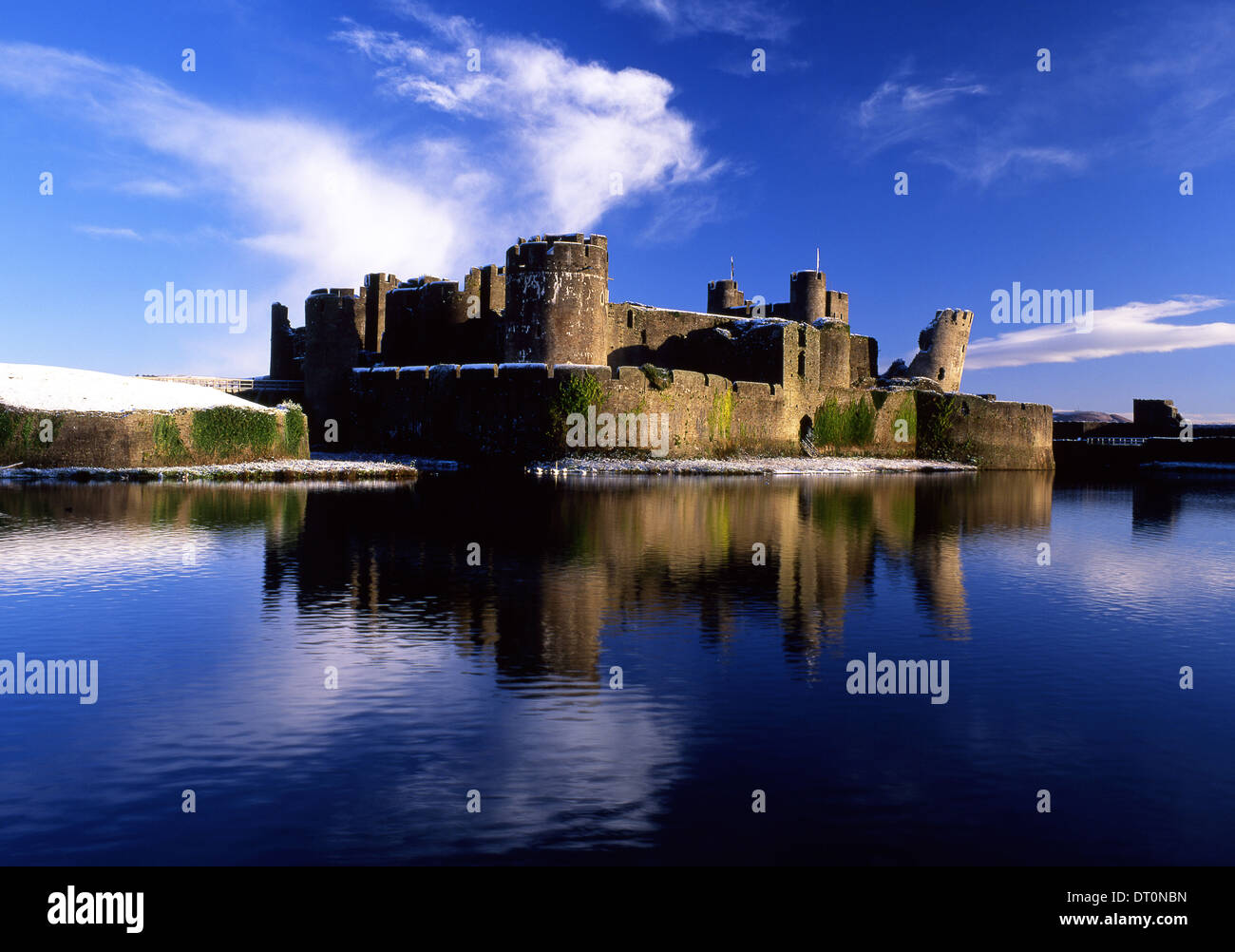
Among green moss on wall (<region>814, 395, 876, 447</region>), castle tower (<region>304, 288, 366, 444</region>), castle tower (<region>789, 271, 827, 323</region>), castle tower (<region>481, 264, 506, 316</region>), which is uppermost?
castle tower (<region>789, 271, 827, 323</region>)

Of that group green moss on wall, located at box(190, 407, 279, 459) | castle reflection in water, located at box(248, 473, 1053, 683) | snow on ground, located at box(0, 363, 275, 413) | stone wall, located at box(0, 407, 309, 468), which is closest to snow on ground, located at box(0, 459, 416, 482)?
stone wall, located at box(0, 407, 309, 468)

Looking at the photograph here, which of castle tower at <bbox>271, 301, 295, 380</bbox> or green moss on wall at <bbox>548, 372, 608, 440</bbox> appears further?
castle tower at <bbox>271, 301, 295, 380</bbox>

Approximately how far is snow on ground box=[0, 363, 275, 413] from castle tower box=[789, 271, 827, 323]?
34817 mm

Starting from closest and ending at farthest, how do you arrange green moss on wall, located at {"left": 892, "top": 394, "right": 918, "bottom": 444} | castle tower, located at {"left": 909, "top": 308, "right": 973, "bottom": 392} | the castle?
the castle < green moss on wall, located at {"left": 892, "top": 394, "right": 918, "bottom": 444} < castle tower, located at {"left": 909, "top": 308, "right": 973, "bottom": 392}

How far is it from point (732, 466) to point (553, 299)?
9.90m

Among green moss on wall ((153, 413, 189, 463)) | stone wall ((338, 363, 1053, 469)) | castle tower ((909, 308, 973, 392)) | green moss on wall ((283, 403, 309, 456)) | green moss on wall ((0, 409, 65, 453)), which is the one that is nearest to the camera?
green moss on wall ((0, 409, 65, 453))

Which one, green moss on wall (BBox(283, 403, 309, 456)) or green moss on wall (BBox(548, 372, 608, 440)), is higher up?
green moss on wall (BBox(548, 372, 608, 440))

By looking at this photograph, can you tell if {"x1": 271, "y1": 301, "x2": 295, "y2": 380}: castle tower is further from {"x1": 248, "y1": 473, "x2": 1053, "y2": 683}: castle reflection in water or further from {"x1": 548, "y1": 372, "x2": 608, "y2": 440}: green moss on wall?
{"x1": 248, "y1": 473, "x2": 1053, "y2": 683}: castle reflection in water

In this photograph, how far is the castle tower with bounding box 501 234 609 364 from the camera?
3822 cm

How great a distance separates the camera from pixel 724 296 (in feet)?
195

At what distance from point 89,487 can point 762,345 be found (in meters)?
30.6

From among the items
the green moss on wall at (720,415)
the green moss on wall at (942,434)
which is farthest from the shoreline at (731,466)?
the green moss on wall at (942,434)

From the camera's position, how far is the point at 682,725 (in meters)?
6.34
